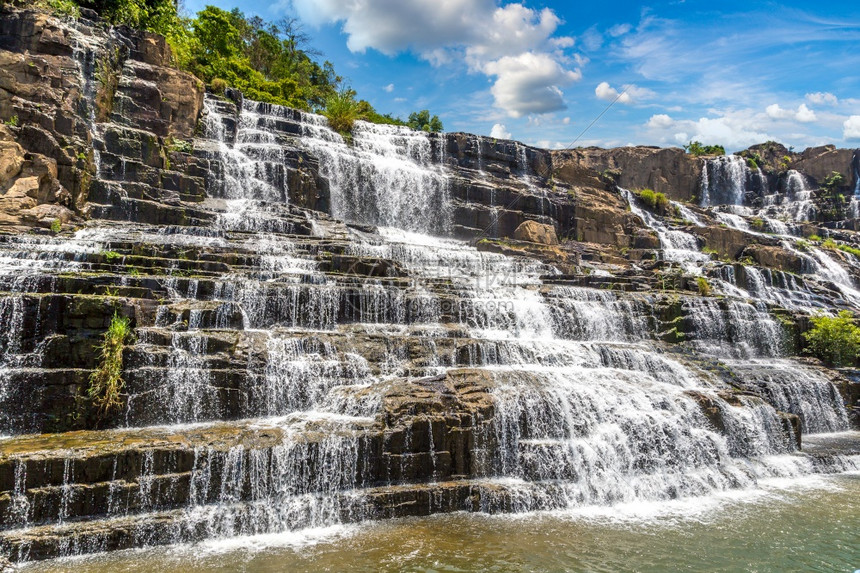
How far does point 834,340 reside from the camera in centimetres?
1623

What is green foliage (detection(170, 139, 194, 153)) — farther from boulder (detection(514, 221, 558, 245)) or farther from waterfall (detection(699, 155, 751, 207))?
waterfall (detection(699, 155, 751, 207))

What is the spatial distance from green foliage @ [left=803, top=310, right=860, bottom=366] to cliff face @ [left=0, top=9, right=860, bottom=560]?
54 cm

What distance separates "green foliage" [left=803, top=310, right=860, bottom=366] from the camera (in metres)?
16.0

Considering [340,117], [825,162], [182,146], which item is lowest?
[182,146]

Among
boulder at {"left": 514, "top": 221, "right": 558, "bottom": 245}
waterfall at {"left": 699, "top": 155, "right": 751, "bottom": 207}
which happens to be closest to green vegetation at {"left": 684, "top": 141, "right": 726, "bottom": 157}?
waterfall at {"left": 699, "top": 155, "right": 751, "bottom": 207}

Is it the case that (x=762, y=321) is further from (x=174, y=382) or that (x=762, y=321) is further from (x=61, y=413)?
(x=61, y=413)

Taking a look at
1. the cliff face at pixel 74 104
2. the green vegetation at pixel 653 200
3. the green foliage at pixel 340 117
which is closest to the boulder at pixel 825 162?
the green vegetation at pixel 653 200

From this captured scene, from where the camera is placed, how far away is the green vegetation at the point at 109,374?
8.62 metres

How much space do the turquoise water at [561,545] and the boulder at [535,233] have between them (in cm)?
1871

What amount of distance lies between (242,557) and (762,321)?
689 inches

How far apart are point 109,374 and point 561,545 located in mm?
7866

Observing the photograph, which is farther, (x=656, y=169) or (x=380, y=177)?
(x=656, y=169)

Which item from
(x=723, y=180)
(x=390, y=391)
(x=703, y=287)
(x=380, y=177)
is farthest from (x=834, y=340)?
(x=723, y=180)

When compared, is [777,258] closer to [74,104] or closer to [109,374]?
[109,374]
